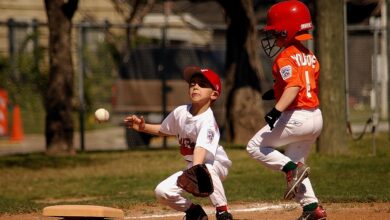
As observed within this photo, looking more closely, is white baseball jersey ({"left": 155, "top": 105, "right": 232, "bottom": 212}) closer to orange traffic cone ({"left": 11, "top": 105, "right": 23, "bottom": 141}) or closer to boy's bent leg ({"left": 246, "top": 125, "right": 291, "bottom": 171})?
boy's bent leg ({"left": 246, "top": 125, "right": 291, "bottom": 171})

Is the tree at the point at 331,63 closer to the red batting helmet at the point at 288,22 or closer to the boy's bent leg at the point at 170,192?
the red batting helmet at the point at 288,22

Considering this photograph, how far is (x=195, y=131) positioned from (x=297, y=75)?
97 centimetres

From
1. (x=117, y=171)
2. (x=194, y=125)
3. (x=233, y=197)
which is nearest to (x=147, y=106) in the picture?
(x=117, y=171)

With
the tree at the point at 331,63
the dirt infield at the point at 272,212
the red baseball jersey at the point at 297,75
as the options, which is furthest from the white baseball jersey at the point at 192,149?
the tree at the point at 331,63

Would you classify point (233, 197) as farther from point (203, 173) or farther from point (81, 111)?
point (81, 111)

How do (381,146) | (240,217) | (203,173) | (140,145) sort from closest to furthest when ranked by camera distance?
1. (203,173)
2. (240,217)
3. (381,146)
4. (140,145)

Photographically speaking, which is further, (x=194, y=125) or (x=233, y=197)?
(x=233, y=197)

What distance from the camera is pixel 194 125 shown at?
821cm

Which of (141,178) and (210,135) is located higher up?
(210,135)

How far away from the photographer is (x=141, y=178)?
1419cm

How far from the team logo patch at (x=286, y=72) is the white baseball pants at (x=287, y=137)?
34 centimetres

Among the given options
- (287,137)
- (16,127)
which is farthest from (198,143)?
(16,127)

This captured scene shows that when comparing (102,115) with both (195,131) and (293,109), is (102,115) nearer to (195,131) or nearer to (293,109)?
(195,131)

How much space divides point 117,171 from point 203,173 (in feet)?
24.3
